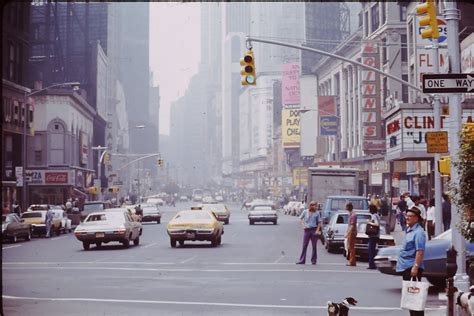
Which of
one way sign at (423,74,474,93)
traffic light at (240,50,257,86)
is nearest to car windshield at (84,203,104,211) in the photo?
traffic light at (240,50,257,86)

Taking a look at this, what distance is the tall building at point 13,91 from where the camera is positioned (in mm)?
52281

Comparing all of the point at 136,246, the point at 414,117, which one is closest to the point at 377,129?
the point at 414,117

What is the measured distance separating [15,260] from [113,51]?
143840 millimetres

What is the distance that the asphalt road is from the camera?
13250 mm

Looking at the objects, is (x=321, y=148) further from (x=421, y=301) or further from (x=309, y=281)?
(x=421, y=301)

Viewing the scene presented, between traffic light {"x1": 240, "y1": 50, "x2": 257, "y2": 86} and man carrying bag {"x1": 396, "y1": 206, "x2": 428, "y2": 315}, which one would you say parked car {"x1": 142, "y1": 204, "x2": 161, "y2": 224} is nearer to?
traffic light {"x1": 240, "y1": 50, "x2": 257, "y2": 86}

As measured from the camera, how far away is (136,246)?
31.1 metres

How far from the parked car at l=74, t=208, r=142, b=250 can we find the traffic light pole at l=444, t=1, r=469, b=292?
17.6 meters

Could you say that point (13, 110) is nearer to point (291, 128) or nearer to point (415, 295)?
point (415, 295)

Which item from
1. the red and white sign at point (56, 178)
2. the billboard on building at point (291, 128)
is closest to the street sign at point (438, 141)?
the red and white sign at point (56, 178)

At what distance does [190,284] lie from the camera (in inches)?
668

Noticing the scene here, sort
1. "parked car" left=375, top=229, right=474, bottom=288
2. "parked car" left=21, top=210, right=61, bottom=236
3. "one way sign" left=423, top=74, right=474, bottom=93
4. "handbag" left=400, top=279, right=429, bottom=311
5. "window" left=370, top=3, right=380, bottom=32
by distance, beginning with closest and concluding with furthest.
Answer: "handbag" left=400, top=279, right=429, bottom=311 < "one way sign" left=423, top=74, right=474, bottom=93 < "parked car" left=375, top=229, right=474, bottom=288 < "parked car" left=21, top=210, right=61, bottom=236 < "window" left=370, top=3, right=380, bottom=32

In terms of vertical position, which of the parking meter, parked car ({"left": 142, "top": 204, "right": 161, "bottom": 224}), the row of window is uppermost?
the row of window

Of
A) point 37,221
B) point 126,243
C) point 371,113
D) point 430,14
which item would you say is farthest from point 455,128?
point 371,113
